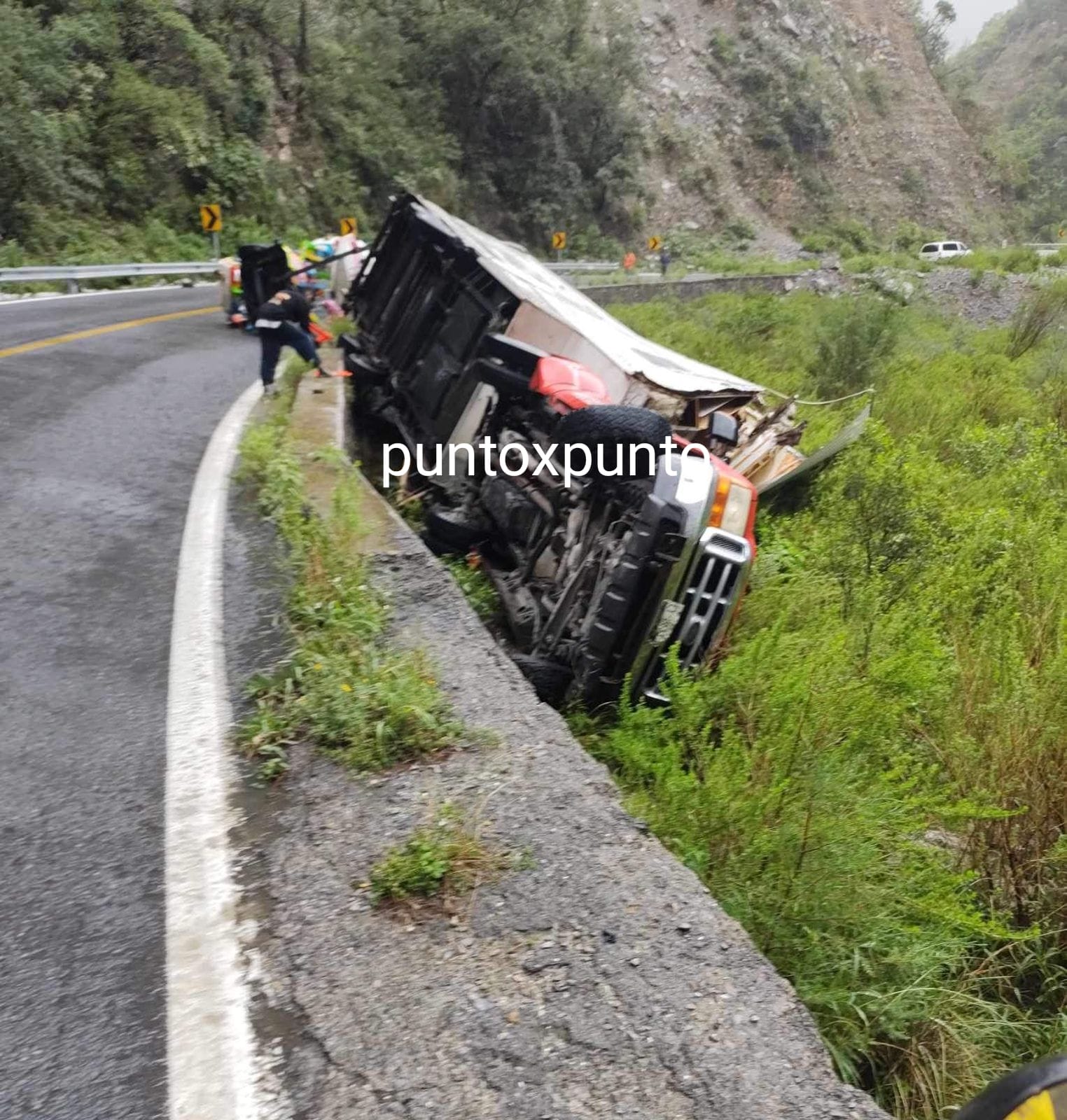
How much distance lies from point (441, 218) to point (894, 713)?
6.63m

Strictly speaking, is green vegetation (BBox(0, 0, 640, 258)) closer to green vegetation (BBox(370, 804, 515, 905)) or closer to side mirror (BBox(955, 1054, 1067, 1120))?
green vegetation (BBox(370, 804, 515, 905))

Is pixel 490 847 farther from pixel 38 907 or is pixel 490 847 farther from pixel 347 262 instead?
pixel 347 262

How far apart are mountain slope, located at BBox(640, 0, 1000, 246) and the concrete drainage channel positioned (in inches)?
1723

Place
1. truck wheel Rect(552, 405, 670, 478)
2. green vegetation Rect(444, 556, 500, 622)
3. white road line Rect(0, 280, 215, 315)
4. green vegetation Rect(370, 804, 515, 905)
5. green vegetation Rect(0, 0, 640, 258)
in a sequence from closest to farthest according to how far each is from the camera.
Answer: green vegetation Rect(370, 804, 515, 905) → truck wheel Rect(552, 405, 670, 478) → green vegetation Rect(444, 556, 500, 622) → white road line Rect(0, 280, 215, 315) → green vegetation Rect(0, 0, 640, 258)

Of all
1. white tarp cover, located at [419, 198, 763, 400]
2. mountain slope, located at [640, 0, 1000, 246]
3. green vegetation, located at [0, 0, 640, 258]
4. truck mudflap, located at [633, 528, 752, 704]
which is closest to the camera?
truck mudflap, located at [633, 528, 752, 704]

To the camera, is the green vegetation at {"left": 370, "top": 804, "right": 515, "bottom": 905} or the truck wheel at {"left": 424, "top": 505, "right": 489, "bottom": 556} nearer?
the green vegetation at {"left": 370, "top": 804, "right": 515, "bottom": 905}

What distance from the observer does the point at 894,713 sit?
4.05m

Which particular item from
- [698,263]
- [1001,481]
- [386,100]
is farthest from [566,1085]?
[698,263]

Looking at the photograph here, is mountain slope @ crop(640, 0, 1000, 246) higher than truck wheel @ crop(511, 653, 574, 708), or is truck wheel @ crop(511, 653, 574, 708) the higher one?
mountain slope @ crop(640, 0, 1000, 246)

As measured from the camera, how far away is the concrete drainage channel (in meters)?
1.90

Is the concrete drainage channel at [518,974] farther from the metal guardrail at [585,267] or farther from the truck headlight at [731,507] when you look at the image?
the metal guardrail at [585,267]

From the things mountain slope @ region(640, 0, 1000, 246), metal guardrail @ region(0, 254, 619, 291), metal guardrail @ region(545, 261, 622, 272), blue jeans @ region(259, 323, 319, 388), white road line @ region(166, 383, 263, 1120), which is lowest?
metal guardrail @ region(0, 254, 619, 291)

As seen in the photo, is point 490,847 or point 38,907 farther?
point 490,847

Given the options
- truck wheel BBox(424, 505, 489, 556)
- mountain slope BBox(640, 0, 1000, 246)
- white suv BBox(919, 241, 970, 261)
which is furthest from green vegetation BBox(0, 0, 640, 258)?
truck wheel BBox(424, 505, 489, 556)
